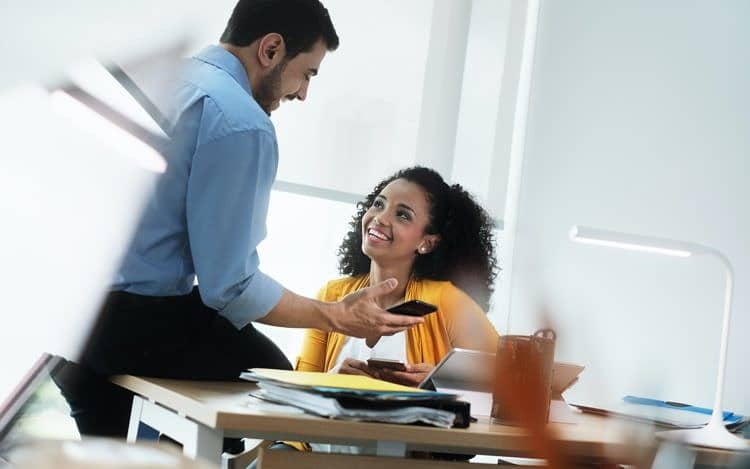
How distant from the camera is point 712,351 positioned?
12.3 ft

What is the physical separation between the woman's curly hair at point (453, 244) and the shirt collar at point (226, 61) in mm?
1032

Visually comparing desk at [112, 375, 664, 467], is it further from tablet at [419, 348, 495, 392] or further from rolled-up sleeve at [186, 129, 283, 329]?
rolled-up sleeve at [186, 129, 283, 329]

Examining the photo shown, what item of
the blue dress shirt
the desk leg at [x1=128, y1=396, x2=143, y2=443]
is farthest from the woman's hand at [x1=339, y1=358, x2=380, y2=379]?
the desk leg at [x1=128, y1=396, x2=143, y2=443]

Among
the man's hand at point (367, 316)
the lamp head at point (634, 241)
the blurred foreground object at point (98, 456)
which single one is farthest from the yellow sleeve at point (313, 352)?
the blurred foreground object at point (98, 456)

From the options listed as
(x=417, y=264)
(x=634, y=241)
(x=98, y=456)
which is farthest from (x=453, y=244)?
(x=98, y=456)

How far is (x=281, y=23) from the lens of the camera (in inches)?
95.7

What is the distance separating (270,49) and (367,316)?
0.80 metres

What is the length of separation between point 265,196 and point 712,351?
7.66 ft

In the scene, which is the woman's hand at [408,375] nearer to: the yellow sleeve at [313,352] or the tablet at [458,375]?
the tablet at [458,375]

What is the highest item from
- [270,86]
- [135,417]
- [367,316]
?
[270,86]

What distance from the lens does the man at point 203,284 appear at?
1.95 meters

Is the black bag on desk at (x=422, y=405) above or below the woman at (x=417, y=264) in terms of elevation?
below

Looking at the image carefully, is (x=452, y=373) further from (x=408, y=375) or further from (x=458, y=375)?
(x=408, y=375)

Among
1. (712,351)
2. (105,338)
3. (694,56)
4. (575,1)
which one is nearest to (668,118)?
(694,56)
